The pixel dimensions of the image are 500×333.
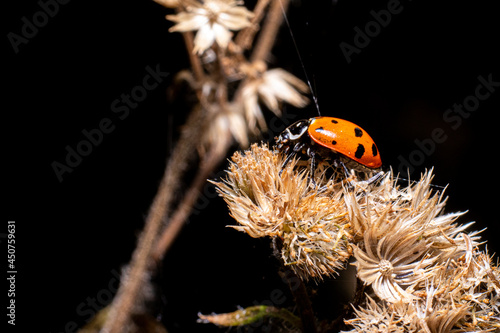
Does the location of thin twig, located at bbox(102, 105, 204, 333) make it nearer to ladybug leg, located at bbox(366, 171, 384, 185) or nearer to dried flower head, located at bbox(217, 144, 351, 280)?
dried flower head, located at bbox(217, 144, 351, 280)

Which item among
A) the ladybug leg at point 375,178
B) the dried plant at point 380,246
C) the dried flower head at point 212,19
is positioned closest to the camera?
the dried plant at point 380,246

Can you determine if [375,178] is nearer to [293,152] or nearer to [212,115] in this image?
[293,152]

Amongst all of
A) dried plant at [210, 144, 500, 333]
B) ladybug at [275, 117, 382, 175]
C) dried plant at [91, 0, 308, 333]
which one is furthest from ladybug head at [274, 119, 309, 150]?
dried plant at [91, 0, 308, 333]

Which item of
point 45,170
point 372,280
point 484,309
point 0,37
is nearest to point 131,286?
point 45,170

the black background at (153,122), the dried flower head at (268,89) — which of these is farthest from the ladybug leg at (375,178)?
the dried flower head at (268,89)

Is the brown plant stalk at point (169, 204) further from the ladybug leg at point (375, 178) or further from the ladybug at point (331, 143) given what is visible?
the ladybug leg at point (375, 178)

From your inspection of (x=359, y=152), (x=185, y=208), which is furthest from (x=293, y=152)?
(x=185, y=208)
